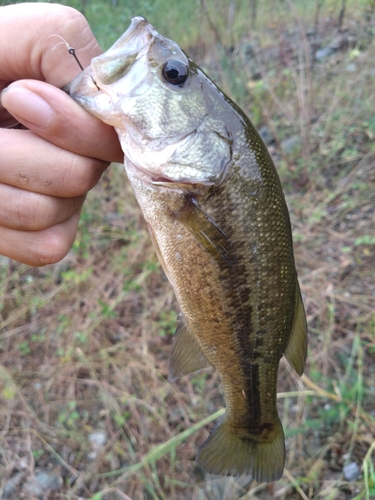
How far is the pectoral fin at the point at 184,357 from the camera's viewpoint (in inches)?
59.4

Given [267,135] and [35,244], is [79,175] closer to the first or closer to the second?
[35,244]

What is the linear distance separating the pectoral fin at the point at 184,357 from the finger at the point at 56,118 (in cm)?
79

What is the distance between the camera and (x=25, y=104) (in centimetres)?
109

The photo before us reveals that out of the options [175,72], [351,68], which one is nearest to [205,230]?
[175,72]

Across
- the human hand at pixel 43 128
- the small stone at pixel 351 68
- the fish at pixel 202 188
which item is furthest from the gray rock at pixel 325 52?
the human hand at pixel 43 128

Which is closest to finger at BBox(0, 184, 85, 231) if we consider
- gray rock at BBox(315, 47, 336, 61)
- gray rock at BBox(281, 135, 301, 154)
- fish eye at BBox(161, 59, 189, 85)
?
fish eye at BBox(161, 59, 189, 85)

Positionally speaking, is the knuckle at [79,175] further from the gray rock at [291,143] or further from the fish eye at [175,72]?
the gray rock at [291,143]

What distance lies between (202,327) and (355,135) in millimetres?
3489

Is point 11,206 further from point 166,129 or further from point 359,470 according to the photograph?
point 359,470

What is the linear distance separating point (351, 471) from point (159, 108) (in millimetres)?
2398

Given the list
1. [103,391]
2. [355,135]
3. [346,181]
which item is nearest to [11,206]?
[103,391]

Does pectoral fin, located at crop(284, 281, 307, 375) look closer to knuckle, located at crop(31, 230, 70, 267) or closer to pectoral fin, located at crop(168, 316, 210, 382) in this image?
pectoral fin, located at crop(168, 316, 210, 382)

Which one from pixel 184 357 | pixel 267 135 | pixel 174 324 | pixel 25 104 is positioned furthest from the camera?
pixel 267 135

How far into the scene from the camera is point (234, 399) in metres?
1.56
